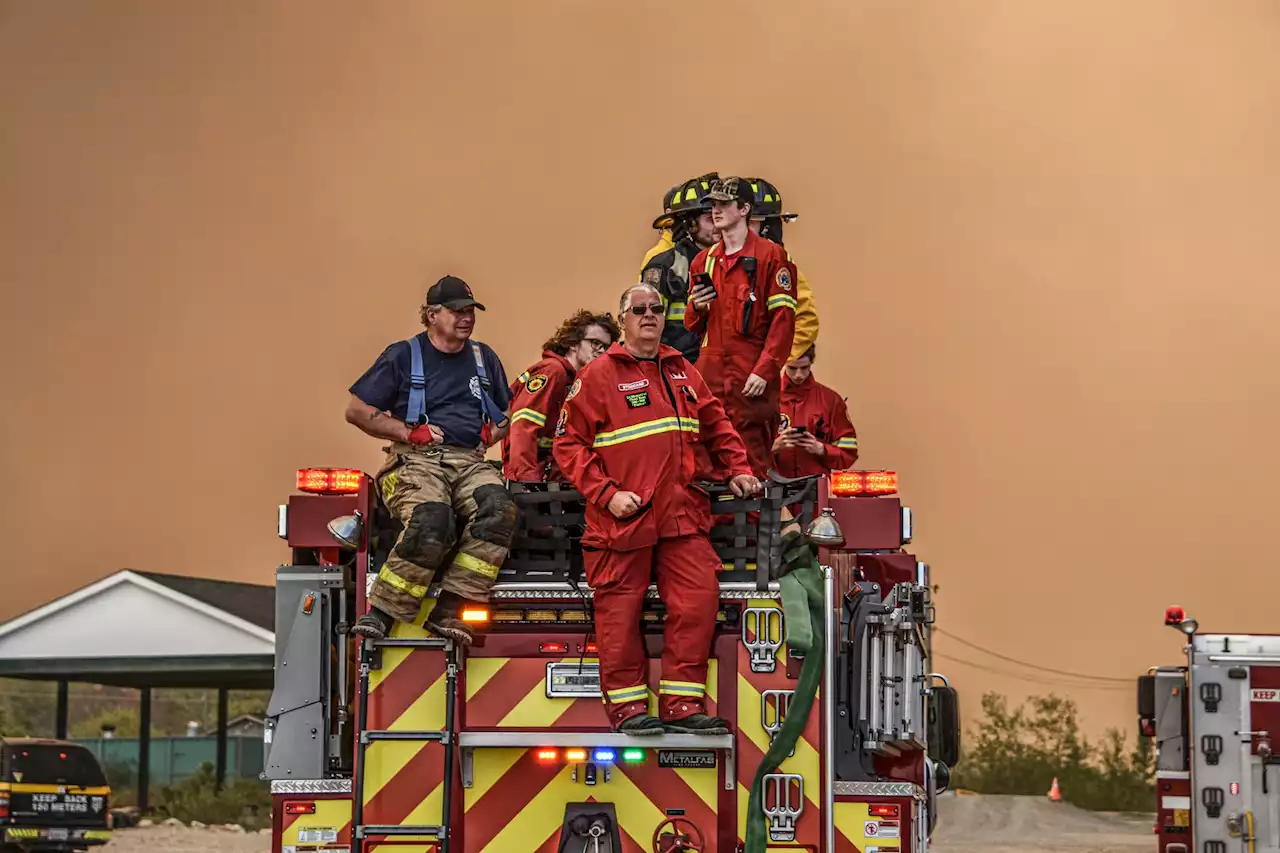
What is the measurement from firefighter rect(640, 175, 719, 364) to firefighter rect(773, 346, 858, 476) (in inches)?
48.6

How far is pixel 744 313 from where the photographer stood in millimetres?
10656

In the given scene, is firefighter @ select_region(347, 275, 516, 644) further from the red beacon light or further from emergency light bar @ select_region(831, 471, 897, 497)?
the red beacon light

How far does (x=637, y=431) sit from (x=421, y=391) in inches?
45.1

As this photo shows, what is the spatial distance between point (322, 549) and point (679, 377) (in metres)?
1.86

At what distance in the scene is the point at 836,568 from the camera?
336 inches

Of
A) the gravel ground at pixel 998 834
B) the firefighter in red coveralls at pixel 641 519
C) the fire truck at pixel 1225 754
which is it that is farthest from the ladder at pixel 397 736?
the gravel ground at pixel 998 834

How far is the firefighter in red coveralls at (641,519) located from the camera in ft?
26.5

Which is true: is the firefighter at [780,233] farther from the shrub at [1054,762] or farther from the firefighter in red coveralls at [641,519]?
the shrub at [1054,762]

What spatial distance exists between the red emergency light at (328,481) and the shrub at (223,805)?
21073 millimetres

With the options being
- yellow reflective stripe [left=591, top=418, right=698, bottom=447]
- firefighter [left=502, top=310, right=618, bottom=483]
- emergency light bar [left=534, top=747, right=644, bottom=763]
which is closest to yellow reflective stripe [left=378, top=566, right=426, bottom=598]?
emergency light bar [left=534, top=747, right=644, bottom=763]

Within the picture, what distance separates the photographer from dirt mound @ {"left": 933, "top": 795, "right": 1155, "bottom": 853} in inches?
1000

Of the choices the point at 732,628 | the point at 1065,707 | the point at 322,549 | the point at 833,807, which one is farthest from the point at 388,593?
the point at 1065,707

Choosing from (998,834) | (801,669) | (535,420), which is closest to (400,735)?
(801,669)

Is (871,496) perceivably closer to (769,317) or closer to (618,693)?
(618,693)
